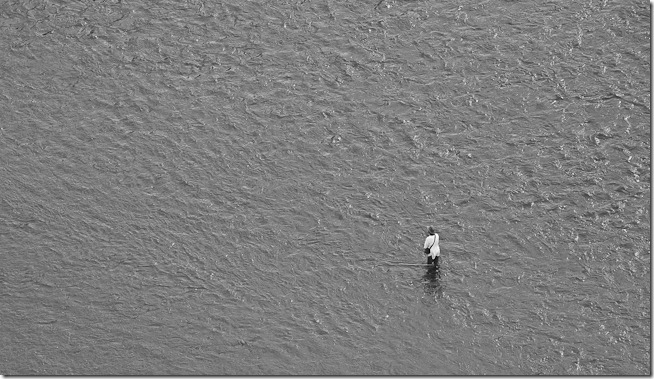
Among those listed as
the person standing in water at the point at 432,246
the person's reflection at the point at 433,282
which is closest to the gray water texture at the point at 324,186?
the person's reflection at the point at 433,282

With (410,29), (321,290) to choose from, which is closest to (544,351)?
(321,290)

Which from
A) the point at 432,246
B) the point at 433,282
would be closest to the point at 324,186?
the point at 432,246

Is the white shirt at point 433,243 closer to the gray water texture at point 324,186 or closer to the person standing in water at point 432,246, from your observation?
the person standing in water at point 432,246

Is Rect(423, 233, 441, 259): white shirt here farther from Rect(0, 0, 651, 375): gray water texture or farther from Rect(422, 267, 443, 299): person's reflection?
Rect(0, 0, 651, 375): gray water texture

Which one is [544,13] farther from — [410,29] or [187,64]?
[187,64]

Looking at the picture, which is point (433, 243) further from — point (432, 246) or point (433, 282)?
point (433, 282)

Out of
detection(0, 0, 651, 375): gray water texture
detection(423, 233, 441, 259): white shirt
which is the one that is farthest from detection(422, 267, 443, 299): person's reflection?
detection(423, 233, 441, 259): white shirt

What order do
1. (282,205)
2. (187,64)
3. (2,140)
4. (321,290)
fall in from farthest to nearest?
(187,64) < (2,140) < (282,205) < (321,290)
